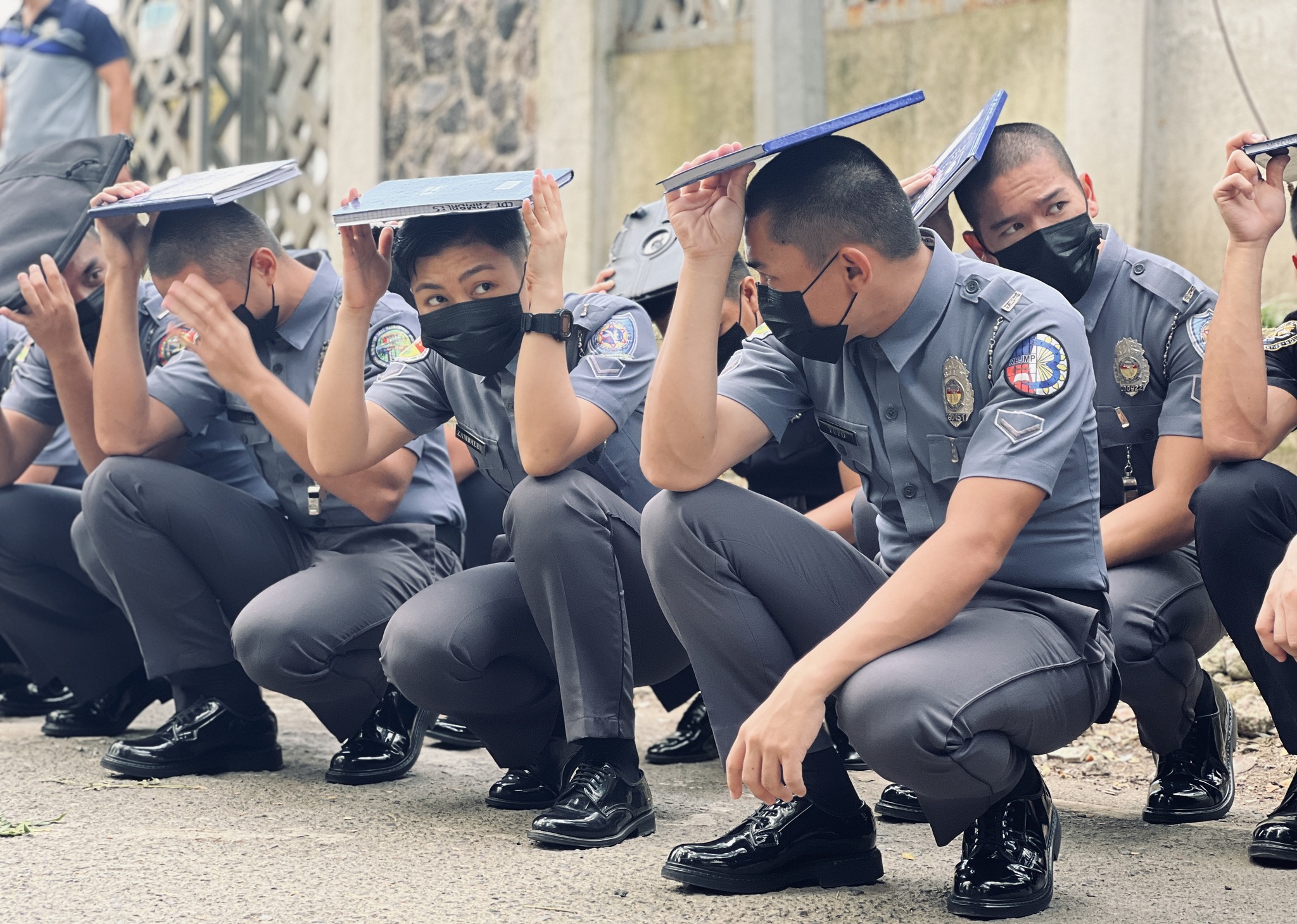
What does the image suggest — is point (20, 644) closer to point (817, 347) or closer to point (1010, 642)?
point (817, 347)

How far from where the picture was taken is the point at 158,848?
271 centimetres

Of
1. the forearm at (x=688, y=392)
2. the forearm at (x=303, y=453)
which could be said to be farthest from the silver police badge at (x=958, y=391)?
the forearm at (x=303, y=453)

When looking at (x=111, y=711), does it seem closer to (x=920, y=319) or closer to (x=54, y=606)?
(x=54, y=606)

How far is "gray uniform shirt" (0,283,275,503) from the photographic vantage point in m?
3.84

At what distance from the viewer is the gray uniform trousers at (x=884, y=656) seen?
87.0 inches

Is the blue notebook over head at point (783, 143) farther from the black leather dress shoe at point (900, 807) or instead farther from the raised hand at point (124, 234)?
the raised hand at point (124, 234)

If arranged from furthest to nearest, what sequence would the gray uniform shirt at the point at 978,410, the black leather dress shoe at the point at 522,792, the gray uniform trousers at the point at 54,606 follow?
the gray uniform trousers at the point at 54,606 → the black leather dress shoe at the point at 522,792 → the gray uniform shirt at the point at 978,410

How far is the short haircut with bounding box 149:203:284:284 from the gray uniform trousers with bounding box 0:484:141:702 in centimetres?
84

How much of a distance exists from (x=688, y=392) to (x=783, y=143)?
0.43 meters

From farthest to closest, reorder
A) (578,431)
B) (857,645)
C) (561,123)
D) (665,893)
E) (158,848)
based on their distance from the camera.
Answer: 1. (561,123)
2. (578,431)
3. (158,848)
4. (665,893)
5. (857,645)

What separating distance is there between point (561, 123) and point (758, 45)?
9.76 ft

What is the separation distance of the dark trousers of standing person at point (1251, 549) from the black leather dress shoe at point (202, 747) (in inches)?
79.4

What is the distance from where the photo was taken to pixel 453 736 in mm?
3859

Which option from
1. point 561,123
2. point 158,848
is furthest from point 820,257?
point 561,123
